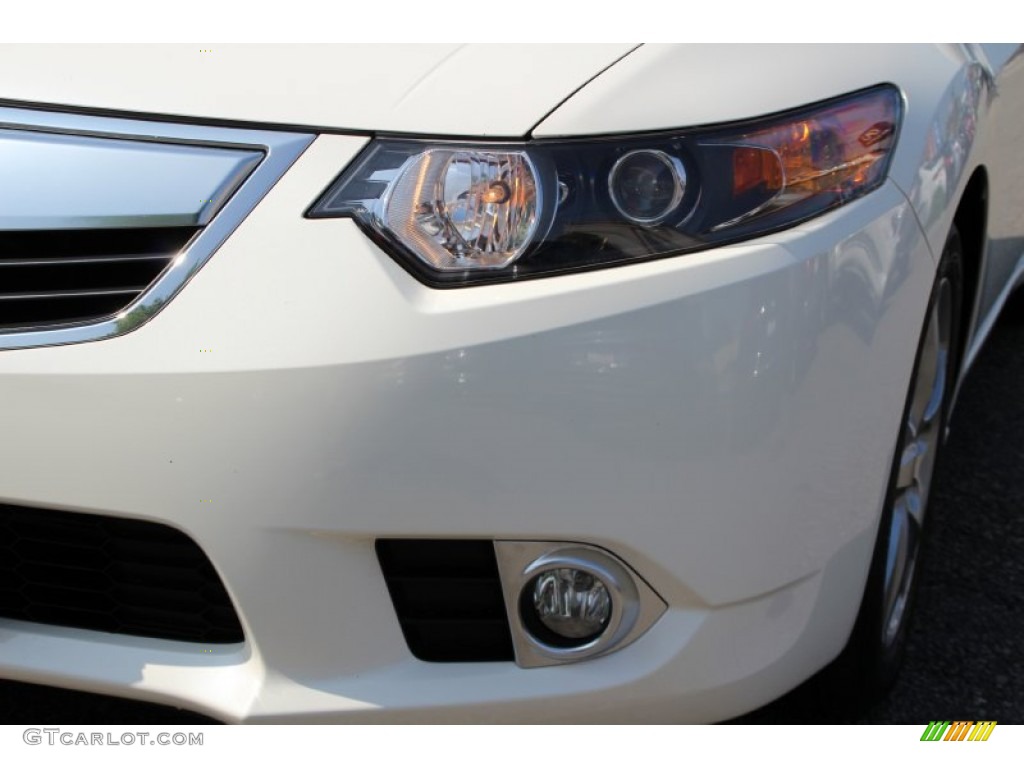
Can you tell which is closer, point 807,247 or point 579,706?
point 807,247

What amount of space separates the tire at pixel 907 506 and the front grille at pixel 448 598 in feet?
2.00

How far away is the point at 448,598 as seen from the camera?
1.61 metres

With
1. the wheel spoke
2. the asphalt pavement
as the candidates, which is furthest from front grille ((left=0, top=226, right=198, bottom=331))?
the wheel spoke

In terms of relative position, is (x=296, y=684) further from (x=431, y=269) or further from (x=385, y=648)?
(x=431, y=269)

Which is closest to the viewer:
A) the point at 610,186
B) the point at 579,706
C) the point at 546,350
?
the point at 546,350

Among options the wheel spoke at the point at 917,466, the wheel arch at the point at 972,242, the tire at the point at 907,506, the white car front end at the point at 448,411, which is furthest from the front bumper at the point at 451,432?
the wheel arch at the point at 972,242

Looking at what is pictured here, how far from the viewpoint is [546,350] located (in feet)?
4.67

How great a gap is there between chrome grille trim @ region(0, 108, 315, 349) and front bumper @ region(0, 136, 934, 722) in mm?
18

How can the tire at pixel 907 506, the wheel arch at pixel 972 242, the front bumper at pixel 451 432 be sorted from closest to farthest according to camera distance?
the front bumper at pixel 451 432, the tire at pixel 907 506, the wheel arch at pixel 972 242

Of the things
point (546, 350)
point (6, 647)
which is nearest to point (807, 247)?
point (546, 350)

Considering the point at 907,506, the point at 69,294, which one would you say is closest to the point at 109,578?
the point at 69,294

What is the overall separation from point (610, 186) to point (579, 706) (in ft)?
2.20

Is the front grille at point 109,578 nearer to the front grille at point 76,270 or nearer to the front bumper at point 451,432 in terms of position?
the front bumper at point 451,432
